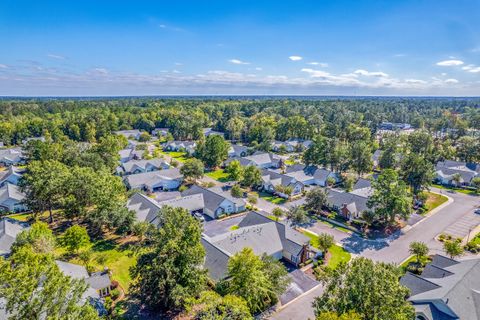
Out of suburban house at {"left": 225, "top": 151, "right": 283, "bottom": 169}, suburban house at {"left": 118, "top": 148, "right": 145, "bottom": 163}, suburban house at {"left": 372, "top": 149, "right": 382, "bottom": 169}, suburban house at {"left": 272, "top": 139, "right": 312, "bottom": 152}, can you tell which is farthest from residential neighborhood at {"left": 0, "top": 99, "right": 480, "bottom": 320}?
suburban house at {"left": 272, "top": 139, "right": 312, "bottom": 152}

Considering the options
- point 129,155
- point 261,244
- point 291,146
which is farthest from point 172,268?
point 291,146

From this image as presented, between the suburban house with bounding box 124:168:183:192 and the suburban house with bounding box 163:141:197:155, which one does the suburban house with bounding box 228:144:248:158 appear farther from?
the suburban house with bounding box 124:168:183:192

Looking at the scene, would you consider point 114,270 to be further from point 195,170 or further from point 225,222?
point 195,170

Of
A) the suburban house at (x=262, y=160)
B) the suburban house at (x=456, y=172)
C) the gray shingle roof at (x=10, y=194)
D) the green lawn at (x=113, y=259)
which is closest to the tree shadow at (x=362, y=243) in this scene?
the green lawn at (x=113, y=259)

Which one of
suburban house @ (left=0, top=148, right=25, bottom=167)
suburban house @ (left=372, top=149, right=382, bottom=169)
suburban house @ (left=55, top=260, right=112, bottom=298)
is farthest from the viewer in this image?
suburban house @ (left=0, top=148, right=25, bottom=167)

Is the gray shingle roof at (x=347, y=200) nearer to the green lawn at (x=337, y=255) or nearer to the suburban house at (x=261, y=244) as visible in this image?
the green lawn at (x=337, y=255)

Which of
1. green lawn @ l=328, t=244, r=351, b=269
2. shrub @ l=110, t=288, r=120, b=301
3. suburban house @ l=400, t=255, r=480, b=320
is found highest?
suburban house @ l=400, t=255, r=480, b=320
